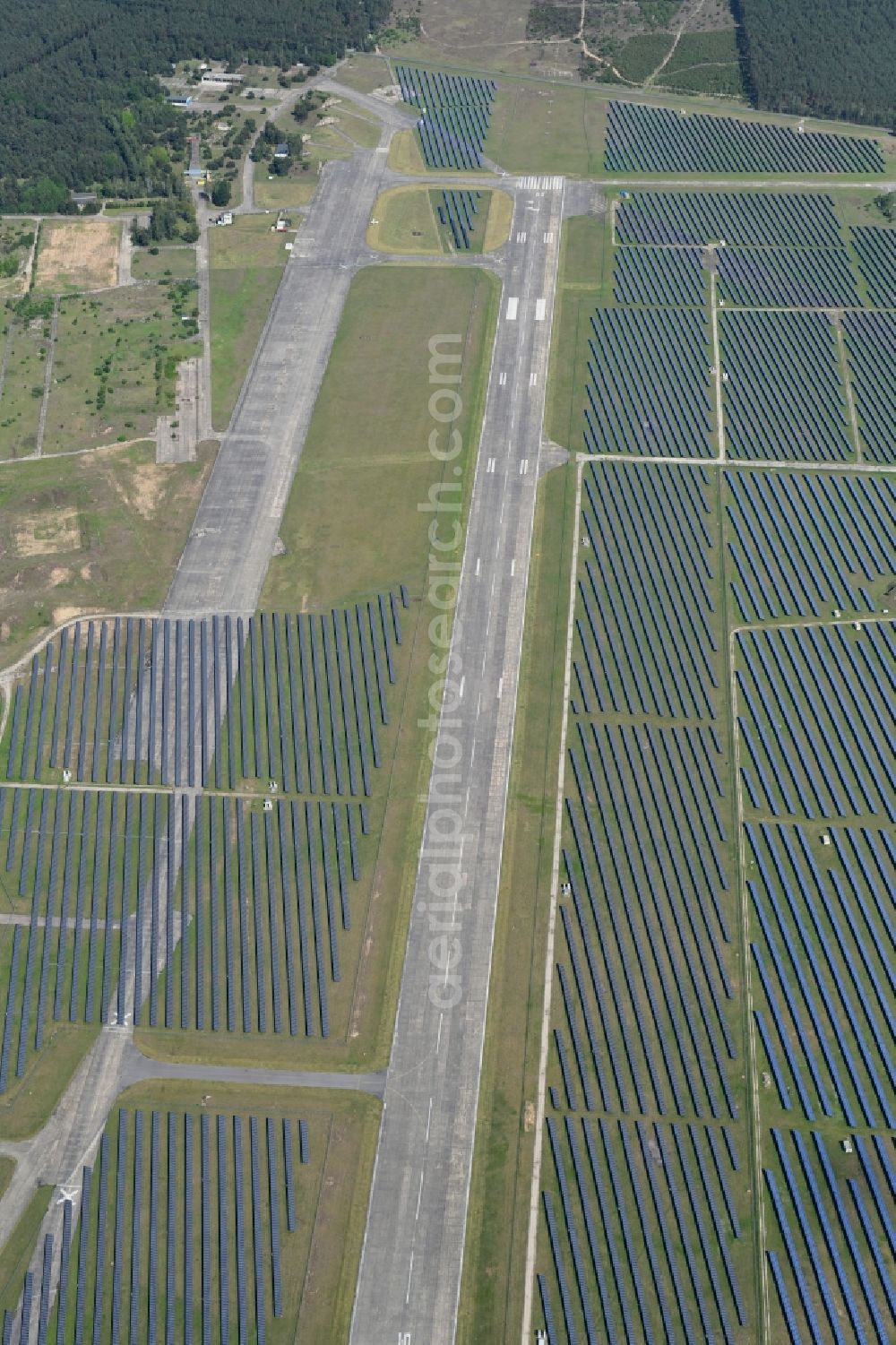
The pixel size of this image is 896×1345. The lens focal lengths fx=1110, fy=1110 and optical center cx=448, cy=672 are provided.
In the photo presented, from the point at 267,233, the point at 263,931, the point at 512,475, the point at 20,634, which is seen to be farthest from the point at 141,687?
the point at 267,233

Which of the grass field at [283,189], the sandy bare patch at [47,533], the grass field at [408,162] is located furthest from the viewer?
the grass field at [408,162]

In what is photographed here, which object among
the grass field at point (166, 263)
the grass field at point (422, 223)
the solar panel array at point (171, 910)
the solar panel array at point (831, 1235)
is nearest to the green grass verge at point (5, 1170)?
the solar panel array at point (171, 910)

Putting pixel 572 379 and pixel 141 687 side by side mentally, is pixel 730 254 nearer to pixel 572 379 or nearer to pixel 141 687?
pixel 572 379

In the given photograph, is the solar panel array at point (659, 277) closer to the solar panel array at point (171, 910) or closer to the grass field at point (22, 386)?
the grass field at point (22, 386)

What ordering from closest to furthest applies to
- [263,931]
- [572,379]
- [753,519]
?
[263,931], [753,519], [572,379]

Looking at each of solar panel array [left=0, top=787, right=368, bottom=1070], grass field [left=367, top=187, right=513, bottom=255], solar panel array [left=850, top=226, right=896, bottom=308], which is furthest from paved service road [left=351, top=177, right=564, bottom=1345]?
solar panel array [left=850, top=226, right=896, bottom=308]

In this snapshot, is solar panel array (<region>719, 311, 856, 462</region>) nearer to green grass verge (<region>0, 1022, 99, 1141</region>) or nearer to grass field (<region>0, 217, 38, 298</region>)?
green grass verge (<region>0, 1022, 99, 1141</region>)
